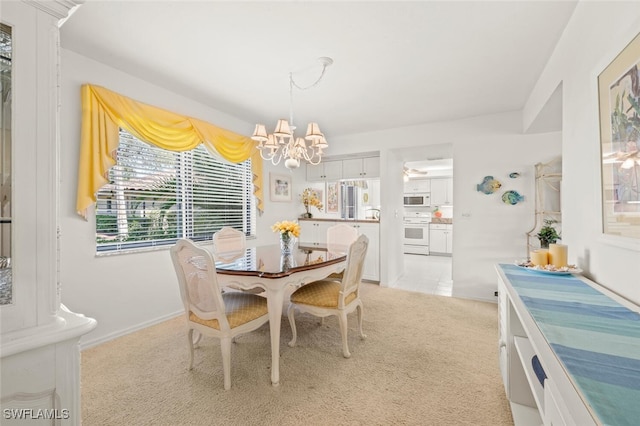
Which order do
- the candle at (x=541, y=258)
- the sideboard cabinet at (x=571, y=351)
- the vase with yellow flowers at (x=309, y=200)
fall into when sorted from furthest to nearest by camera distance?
1. the vase with yellow flowers at (x=309, y=200)
2. the candle at (x=541, y=258)
3. the sideboard cabinet at (x=571, y=351)

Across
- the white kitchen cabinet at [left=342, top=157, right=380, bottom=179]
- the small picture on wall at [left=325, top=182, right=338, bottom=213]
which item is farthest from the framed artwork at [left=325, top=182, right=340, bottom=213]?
the white kitchen cabinet at [left=342, top=157, right=380, bottom=179]

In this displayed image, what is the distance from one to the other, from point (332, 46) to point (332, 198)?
3.77 metres

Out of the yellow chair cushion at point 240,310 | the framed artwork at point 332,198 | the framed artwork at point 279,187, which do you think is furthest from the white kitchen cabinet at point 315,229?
the yellow chair cushion at point 240,310

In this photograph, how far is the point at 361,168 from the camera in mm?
4688

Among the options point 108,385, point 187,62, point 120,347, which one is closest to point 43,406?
point 108,385

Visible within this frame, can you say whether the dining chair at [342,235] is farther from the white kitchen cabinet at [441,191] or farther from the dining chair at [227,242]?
the white kitchen cabinet at [441,191]

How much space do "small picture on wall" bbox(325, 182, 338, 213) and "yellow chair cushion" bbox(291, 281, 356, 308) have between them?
3369 mm

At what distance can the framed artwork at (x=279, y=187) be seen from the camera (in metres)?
4.41

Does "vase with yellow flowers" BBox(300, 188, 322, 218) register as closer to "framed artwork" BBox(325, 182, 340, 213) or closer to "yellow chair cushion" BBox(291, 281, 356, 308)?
"framed artwork" BBox(325, 182, 340, 213)

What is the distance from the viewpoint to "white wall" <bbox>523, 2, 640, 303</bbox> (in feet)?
3.64

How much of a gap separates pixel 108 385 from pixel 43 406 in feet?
4.39

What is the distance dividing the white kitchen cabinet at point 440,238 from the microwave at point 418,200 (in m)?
0.67

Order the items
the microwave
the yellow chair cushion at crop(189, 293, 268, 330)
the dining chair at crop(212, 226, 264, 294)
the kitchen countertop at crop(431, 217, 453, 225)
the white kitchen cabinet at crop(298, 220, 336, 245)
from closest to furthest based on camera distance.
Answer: the yellow chair cushion at crop(189, 293, 268, 330)
the dining chair at crop(212, 226, 264, 294)
the white kitchen cabinet at crop(298, 220, 336, 245)
the kitchen countertop at crop(431, 217, 453, 225)
the microwave

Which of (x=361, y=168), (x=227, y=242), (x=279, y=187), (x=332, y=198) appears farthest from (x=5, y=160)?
(x=332, y=198)
